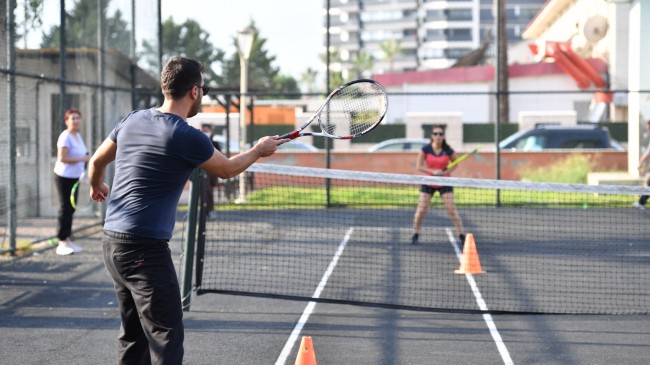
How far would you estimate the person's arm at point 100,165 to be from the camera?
199 inches

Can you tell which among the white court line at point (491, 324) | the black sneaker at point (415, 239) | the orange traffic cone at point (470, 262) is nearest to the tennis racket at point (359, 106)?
the white court line at point (491, 324)

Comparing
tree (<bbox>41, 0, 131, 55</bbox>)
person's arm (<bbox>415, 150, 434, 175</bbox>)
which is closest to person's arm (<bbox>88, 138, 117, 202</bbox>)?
person's arm (<bbox>415, 150, 434, 175</bbox>)

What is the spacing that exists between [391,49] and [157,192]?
130 metres

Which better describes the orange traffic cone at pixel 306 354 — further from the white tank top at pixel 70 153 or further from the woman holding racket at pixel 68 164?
the white tank top at pixel 70 153

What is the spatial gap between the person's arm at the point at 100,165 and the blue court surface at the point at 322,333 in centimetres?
188

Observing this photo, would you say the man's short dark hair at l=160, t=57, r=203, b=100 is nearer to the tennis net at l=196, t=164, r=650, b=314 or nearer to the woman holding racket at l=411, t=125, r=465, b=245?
the tennis net at l=196, t=164, r=650, b=314

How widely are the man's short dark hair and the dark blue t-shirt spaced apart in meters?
0.13

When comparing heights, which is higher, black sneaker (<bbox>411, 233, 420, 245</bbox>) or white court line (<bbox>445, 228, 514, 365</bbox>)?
black sneaker (<bbox>411, 233, 420, 245</bbox>)

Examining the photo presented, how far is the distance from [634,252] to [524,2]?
11920cm

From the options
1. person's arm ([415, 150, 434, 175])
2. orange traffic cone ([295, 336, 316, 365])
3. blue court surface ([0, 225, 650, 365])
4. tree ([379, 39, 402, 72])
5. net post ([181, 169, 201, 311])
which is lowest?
blue court surface ([0, 225, 650, 365])

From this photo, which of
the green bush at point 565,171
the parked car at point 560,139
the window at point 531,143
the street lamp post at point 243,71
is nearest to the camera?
the street lamp post at point 243,71

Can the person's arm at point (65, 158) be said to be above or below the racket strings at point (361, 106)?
below

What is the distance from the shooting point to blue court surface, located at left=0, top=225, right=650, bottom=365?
7062mm

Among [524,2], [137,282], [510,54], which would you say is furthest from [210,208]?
[524,2]
